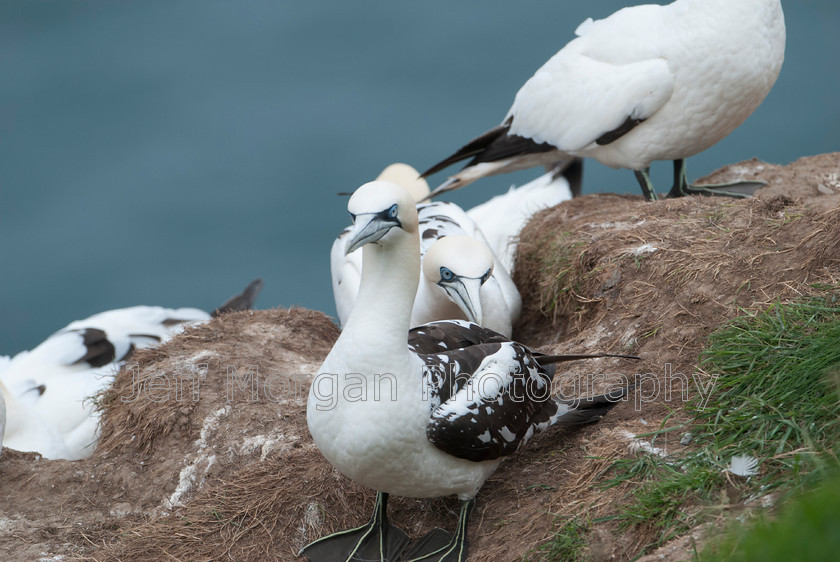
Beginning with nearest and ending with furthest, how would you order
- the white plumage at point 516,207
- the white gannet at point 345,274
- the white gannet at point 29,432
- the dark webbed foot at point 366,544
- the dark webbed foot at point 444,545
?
the dark webbed foot at point 444,545 → the dark webbed foot at point 366,544 → the white gannet at point 345,274 → the white gannet at point 29,432 → the white plumage at point 516,207

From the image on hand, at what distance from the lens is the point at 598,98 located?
18.1ft

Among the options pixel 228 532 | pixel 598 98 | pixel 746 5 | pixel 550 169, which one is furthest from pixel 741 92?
pixel 228 532

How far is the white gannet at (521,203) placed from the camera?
7.02 m

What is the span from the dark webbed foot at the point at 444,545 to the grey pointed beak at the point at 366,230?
1.14m

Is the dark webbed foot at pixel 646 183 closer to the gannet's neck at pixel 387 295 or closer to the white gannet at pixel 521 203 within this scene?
the white gannet at pixel 521 203

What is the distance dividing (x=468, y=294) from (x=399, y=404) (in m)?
1.55

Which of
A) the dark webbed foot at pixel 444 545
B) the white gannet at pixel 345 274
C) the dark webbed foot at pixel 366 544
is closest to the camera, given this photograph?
the dark webbed foot at pixel 444 545

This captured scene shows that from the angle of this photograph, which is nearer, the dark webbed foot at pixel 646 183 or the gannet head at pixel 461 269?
the gannet head at pixel 461 269

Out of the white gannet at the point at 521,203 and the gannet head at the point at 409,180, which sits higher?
the gannet head at the point at 409,180

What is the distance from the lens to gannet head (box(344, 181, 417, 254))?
9.93ft

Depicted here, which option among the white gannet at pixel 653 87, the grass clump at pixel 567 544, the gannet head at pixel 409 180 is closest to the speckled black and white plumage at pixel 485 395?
the grass clump at pixel 567 544

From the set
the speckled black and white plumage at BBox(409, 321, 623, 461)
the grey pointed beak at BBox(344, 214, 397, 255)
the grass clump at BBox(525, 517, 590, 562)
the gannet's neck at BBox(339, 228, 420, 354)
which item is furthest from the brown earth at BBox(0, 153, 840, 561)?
the grey pointed beak at BBox(344, 214, 397, 255)

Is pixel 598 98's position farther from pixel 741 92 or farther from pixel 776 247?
pixel 776 247

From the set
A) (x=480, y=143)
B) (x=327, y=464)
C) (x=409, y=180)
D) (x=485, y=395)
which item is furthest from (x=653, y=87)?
(x=327, y=464)
